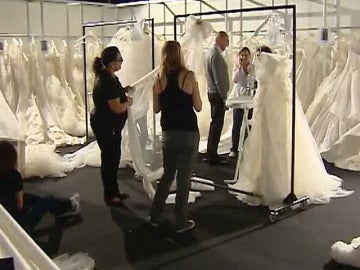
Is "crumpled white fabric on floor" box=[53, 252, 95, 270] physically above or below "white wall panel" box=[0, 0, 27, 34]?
below

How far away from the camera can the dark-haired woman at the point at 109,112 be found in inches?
190

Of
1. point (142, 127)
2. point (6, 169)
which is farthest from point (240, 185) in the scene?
point (6, 169)

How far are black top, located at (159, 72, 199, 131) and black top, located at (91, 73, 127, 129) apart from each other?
33.5 inches

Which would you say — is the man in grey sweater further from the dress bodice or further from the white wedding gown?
the dress bodice

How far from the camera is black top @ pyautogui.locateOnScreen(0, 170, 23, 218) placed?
11.6 feet

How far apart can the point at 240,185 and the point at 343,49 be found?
2905 millimetres

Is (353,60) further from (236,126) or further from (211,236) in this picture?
(211,236)

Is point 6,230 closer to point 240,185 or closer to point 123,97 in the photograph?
point 123,97

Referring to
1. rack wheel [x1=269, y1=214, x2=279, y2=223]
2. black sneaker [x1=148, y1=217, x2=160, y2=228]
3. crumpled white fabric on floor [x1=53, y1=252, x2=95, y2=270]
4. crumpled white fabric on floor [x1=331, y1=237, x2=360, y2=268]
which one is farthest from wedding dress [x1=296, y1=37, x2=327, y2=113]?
crumpled white fabric on floor [x1=53, y1=252, x2=95, y2=270]

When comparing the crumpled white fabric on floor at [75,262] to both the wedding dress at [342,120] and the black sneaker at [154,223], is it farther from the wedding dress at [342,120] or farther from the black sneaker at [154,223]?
the wedding dress at [342,120]

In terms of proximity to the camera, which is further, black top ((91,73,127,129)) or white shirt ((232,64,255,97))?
white shirt ((232,64,255,97))

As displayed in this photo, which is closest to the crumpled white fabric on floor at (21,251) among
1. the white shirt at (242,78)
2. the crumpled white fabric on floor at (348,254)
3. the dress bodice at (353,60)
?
the crumpled white fabric on floor at (348,254)

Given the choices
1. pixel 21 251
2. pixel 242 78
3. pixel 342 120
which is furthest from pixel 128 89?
pixel 21 251

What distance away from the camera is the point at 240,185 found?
17.5 feet
